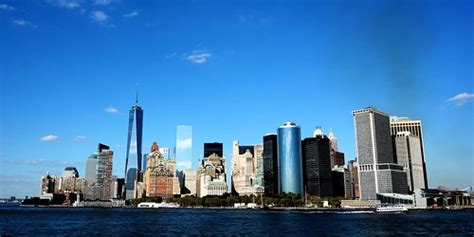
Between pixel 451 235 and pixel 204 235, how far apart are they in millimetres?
36301

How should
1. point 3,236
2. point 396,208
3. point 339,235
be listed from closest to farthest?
point 3,236, point 339,235, point 396,208

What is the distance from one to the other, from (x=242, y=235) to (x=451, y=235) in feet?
101

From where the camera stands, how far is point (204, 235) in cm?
6712

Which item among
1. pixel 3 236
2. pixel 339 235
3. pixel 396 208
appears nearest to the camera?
pixel 3 236

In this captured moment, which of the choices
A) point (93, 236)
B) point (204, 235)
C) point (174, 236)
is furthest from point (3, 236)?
A: point (204, 235)

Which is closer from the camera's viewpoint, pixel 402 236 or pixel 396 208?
pixel 402 236

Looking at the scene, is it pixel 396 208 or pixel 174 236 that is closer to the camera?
pixel 174 236

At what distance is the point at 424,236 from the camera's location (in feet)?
214

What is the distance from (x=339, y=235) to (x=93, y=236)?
1429 inches

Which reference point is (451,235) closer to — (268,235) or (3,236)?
(268,235)

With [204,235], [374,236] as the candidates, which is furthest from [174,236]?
[374,236]

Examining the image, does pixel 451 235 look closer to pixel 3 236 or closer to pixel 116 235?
pixel 116 235

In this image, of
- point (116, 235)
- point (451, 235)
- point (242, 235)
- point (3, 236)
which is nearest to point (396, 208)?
point (451, 235)

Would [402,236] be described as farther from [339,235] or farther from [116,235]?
[116,235]
